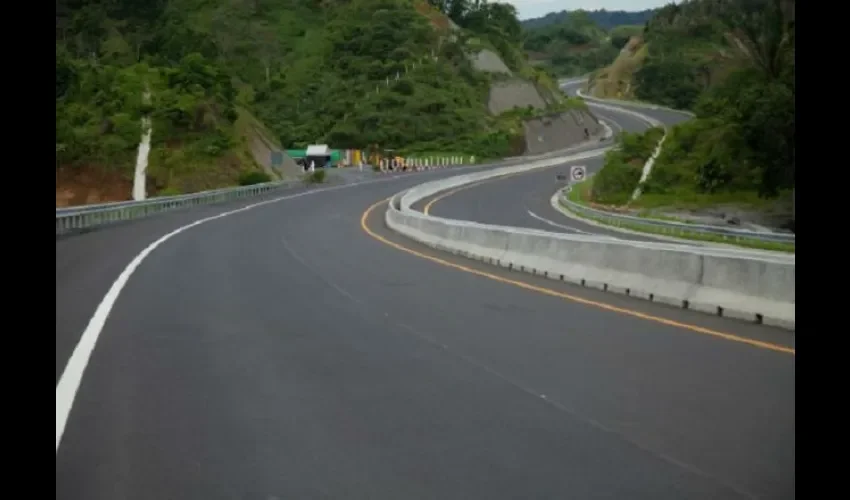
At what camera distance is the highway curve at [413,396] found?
7633 millimetres

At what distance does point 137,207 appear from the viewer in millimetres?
51875

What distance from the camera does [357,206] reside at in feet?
205

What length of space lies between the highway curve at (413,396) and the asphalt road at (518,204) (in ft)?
89.2

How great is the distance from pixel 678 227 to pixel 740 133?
17634 mm

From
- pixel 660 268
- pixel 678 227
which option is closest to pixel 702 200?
pixel 678 227

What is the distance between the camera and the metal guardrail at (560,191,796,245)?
38.4m

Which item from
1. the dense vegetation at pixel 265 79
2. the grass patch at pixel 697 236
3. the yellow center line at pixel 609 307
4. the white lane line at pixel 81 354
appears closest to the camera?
the white lane line at pixel 81 354

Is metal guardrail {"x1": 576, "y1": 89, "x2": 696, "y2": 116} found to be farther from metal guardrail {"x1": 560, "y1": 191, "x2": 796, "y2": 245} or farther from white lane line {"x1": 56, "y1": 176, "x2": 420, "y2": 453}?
white lane line {"x1": 56, "y1": 176, "x2": 420, "y2": 453}

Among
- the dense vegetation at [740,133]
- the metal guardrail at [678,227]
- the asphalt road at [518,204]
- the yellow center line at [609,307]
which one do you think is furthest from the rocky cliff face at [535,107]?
the yellow center line at [609,307]

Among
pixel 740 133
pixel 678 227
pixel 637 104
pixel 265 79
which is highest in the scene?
pixel 265 79

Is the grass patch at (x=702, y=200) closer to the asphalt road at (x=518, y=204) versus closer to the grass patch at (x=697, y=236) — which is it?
the grass patch at (x=697, y=236)

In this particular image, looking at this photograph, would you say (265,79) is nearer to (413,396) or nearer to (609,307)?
(609,307)

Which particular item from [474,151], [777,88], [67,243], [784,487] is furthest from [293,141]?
[784,487]
